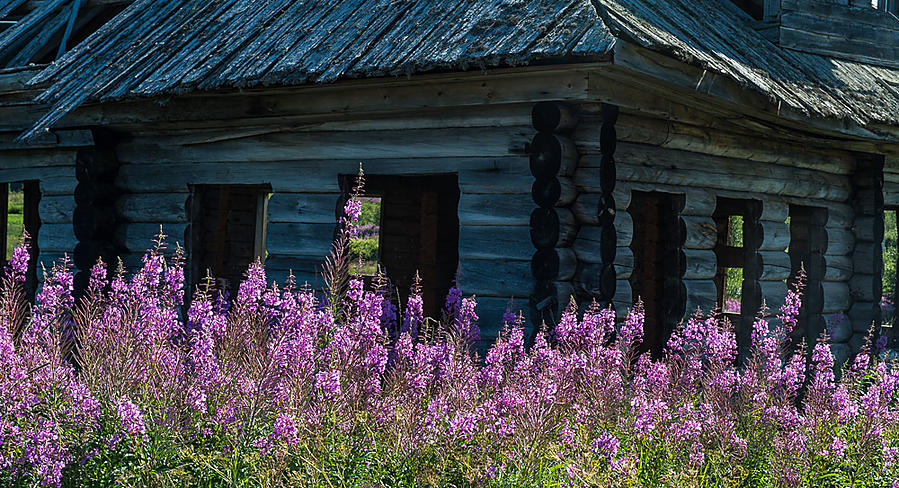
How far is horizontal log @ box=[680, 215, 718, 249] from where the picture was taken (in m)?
8.04

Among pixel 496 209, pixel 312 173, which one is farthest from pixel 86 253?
pixel 496 209

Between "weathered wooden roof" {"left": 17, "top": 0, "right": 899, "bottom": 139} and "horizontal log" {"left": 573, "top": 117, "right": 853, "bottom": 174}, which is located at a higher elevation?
"weathered wooden roof" {"left": 17, "top": 0, "right": 899, "bottom": 139}

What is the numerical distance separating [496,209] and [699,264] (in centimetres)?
208

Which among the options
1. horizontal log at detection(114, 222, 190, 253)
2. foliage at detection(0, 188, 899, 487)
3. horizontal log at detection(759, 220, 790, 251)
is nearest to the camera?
foliage at detection(0, 188, 899, 487)

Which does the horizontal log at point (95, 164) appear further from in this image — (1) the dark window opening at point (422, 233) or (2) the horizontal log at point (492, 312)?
(2) the horizontal log at point (492, 312)

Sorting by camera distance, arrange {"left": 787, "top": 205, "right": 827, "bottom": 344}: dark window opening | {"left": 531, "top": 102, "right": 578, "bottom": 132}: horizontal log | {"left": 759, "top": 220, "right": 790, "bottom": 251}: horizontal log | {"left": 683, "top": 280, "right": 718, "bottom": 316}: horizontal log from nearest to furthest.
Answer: {"left": 531, "top": 102, "right": 578, "bottom": 132}: horizontal log, {"left": 683, "top": 280, "right": 718, "bottom": 316}: horizontal log, {"left": 759, "top": 220, "right": 790, "bottom": 251}: horizontal log, {"left": 787, "top": 205, "right": 827, "bottom": 344}: dark window opening

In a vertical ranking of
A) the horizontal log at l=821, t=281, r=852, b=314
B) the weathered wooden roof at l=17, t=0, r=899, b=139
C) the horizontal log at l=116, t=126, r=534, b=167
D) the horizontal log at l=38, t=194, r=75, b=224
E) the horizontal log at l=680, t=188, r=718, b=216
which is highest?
the weathered wooden roof at l=17, t=0, r=899, b=139

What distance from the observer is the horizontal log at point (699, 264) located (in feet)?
26.3

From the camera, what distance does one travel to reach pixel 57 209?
9.18m

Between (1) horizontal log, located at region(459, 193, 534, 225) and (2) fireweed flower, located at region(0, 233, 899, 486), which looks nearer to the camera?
(2) fireweed flower, located at region(0, 233, 899, 486)

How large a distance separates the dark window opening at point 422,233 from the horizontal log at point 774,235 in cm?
339

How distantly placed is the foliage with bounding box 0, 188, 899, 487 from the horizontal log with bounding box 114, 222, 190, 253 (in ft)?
12.4

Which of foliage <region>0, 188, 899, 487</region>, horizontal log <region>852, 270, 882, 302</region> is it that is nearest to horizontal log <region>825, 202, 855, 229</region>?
horizontal log <region>852, 270, 882, 302</region>

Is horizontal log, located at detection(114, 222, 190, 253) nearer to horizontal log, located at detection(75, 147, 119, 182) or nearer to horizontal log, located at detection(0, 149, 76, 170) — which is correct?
horizontal log, located at detection(75, 147, 119, 182)
